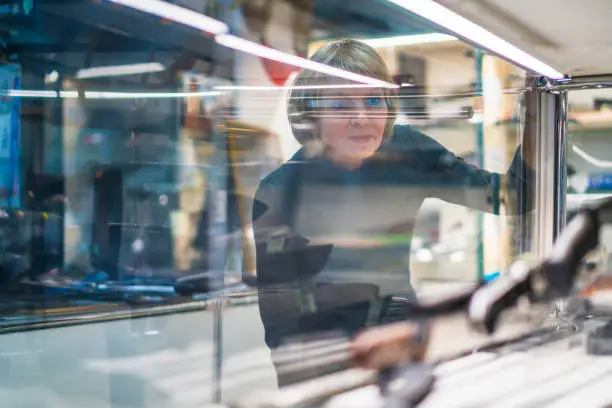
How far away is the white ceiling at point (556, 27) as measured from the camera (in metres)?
1.64

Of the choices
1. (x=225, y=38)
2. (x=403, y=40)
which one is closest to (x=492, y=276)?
(x=403, y=40)

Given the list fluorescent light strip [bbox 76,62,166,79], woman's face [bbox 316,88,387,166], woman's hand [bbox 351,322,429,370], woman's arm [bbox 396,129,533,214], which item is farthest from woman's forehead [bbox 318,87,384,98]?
fluorescent light strip [bbox 76,62,166,79]

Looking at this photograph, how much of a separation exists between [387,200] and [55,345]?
1463 millimetres

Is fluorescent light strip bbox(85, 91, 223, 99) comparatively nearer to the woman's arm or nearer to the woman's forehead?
the woman's forehead

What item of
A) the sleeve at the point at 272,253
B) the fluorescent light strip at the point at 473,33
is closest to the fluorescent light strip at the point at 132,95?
the sleeve at the point at 272,253

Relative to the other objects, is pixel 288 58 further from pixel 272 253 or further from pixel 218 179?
pixel 272 253

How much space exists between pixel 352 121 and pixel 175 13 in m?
0.98

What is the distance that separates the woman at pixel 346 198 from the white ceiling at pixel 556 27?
0.42 metres

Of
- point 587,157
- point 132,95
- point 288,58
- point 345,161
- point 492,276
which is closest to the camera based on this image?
point 587,157

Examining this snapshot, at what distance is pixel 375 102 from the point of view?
2.16 meters

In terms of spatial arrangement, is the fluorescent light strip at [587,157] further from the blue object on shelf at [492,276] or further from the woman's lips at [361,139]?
the woman's lips at [361,139]

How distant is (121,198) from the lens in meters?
2.93

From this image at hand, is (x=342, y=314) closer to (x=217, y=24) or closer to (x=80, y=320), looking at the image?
(x=80, y=320)

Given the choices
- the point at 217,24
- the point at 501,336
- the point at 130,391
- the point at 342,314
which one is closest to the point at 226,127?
the point at 217,24
